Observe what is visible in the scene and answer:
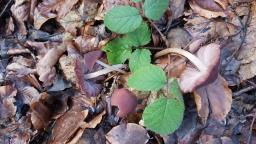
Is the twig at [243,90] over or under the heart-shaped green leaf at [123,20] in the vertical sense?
under

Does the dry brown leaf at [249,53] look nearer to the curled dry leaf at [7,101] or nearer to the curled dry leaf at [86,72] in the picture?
the curled dry leaf at [86,72]

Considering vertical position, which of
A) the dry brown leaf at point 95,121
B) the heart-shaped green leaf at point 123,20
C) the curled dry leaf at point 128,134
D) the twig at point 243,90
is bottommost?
the curled dry leaf at point 128,134

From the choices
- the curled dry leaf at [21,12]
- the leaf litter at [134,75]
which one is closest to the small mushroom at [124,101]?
the leaf litter at [134,75]

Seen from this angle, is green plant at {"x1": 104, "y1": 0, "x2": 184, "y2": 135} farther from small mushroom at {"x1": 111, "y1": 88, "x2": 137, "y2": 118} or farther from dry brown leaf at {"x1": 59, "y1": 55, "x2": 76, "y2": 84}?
dry brown leaf at {"x1": 59, "y1": 55, "x2": 76, "y2": 84}


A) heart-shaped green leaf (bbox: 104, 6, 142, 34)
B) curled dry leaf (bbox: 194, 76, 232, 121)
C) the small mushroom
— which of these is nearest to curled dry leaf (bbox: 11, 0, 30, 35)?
heart-shaped green leaf (bbox: 104, 6, 142, 34)

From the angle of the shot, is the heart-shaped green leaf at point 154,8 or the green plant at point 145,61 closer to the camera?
the green plant at point 145,61

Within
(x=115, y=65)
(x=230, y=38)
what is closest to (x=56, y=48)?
(x=115, y=65)

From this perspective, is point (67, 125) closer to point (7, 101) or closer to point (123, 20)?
point (7, 101)
